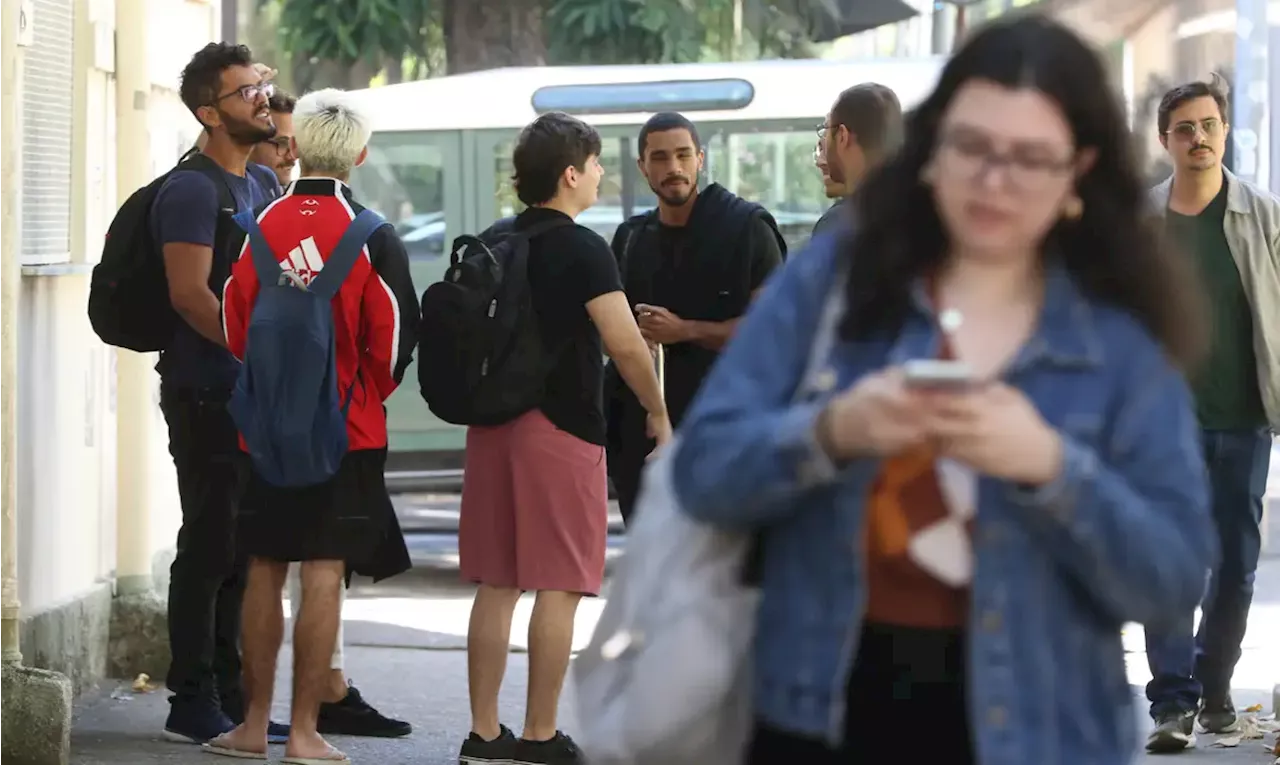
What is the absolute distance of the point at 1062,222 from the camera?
2609 mm

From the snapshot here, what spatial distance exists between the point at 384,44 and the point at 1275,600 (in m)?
12.3

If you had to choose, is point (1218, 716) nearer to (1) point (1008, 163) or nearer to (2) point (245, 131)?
(2) point (245, 131)

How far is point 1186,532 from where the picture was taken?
242cm

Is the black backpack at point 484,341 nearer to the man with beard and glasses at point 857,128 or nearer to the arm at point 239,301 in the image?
the arm at point 239,301

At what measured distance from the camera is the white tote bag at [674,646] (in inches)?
97.1

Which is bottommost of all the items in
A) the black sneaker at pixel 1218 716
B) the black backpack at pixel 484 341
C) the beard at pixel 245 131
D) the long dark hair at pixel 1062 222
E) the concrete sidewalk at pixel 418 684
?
the concrete sidewalk at pixel 418 684

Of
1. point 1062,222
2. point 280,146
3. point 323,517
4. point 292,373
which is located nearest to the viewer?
point 1062,222

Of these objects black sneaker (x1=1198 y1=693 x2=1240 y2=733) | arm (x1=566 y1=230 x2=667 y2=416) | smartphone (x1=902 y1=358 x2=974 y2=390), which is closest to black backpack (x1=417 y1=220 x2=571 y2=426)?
arm (x1=566 y1=230 x2=667 y2=416)

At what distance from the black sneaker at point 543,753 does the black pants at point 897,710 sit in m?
3.91

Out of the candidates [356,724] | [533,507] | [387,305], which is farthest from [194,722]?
[387,305]

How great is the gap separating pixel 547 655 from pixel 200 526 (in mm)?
1232

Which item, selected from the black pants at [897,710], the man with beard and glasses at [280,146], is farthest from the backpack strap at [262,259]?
the black pants at [897,710]

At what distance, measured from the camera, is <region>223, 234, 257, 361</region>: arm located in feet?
20.7

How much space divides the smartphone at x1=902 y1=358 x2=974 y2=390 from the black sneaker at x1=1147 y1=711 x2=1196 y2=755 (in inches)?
191
